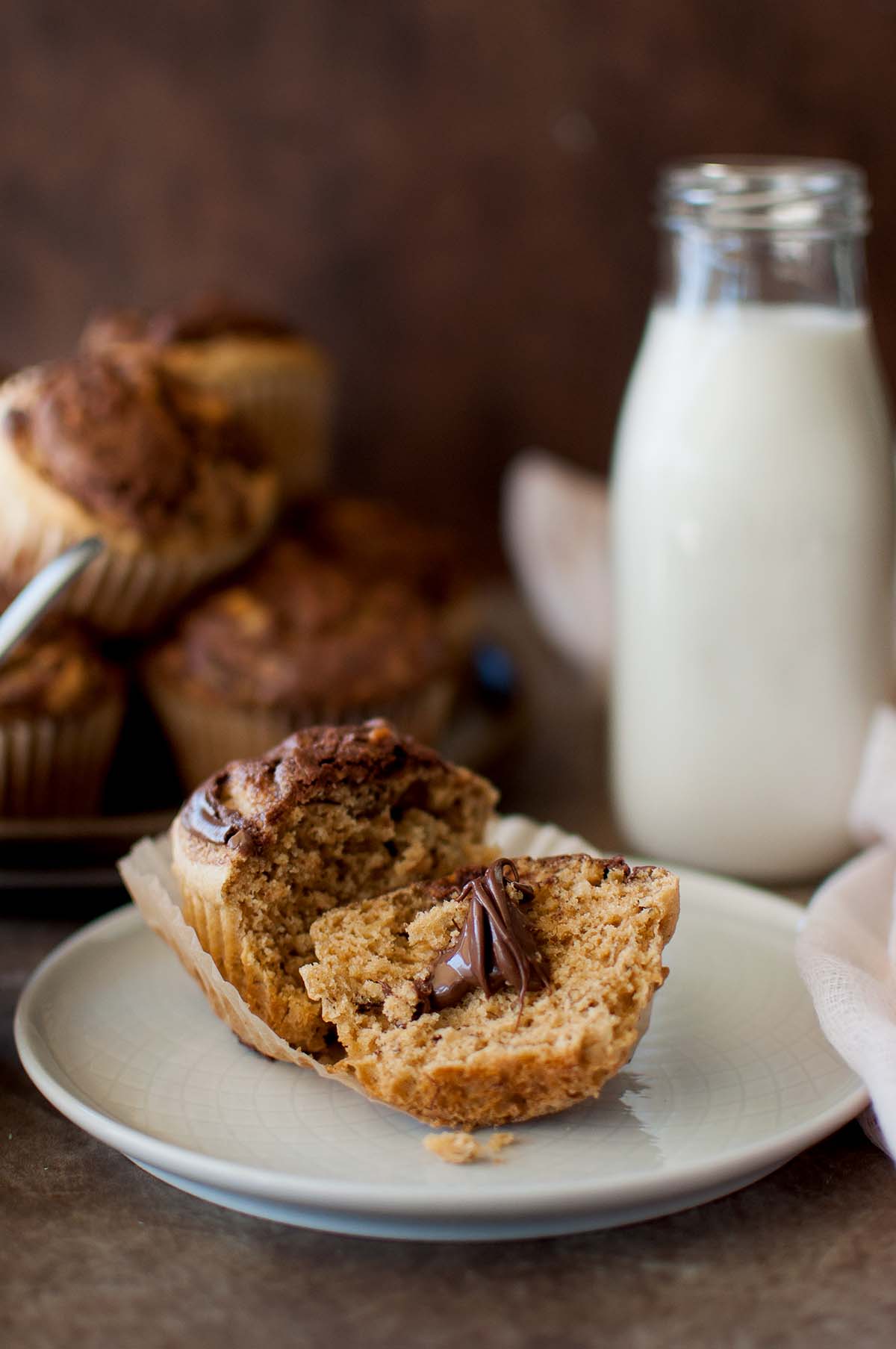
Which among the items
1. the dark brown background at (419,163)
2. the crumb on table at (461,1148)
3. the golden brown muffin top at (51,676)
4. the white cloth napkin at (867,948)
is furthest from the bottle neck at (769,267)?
the dark brown background at (419,163)

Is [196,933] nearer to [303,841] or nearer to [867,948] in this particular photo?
[303,841]

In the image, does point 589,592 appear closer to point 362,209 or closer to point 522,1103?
point 362,209

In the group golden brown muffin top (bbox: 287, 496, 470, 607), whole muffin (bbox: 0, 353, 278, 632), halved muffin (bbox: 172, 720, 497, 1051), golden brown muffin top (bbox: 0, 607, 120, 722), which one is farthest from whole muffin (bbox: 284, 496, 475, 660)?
halved muffin (bbox: 172, 720, 497, 1051)

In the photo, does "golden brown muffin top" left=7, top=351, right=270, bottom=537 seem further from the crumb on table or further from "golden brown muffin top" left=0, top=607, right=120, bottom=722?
the crumb on table

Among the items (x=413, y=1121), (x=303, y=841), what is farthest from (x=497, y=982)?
(x=303, y=841)

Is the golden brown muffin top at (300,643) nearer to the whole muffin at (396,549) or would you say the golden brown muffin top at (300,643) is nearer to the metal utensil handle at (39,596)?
the whole muffin at (396,549)
